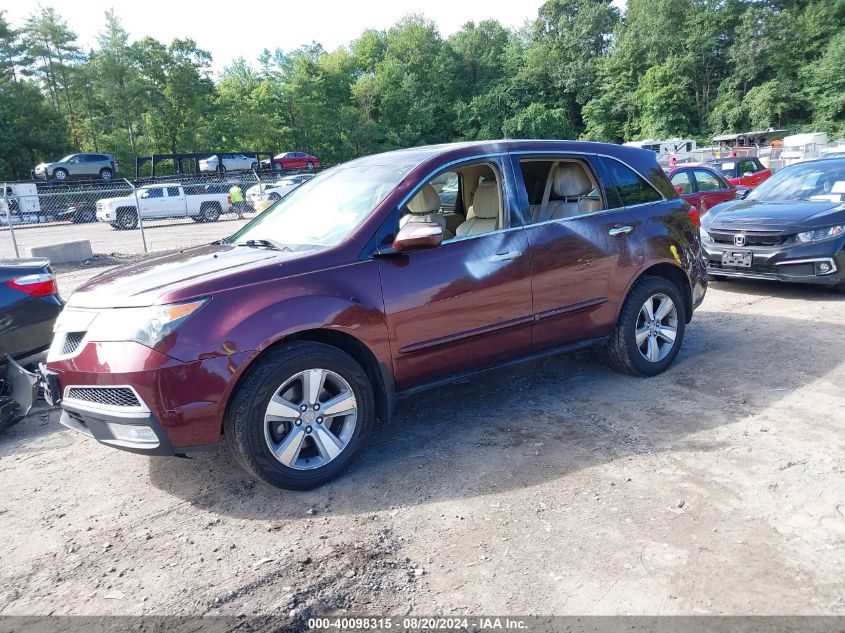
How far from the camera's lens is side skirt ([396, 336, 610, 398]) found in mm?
3883

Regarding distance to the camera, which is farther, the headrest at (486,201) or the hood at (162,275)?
the headrest at (486,201)

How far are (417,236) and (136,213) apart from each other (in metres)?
23.1

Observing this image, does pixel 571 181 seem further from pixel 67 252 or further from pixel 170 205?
pixel 170 205

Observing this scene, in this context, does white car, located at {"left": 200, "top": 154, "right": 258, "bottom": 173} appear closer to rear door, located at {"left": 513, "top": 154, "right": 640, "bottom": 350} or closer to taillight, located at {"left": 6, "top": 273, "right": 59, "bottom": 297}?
taillight, located at {"left": 6, "top": 273, "right": 59, "bottom": 297}

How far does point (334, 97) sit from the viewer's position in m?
62.2

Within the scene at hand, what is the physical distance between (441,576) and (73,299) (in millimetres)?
2657

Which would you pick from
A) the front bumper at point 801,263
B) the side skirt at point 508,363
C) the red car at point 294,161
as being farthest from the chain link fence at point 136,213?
the side skirt at point 508,363

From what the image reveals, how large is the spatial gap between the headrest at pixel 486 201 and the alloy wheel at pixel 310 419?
1.73m

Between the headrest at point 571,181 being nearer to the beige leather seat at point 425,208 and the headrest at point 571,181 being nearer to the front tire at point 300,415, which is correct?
the beige leather seat at point 425,208

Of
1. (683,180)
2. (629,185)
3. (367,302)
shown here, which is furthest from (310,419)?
(683,180)

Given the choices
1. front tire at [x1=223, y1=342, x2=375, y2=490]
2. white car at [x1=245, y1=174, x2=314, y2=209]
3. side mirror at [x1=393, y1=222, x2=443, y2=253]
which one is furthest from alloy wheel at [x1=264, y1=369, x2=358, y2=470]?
white car at [x1=245, y1=174, x2=314, y2=209]

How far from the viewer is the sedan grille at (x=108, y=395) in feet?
10.4

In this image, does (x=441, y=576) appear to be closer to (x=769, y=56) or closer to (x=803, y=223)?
(x=803, y=223)

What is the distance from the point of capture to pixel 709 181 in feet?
38.5
